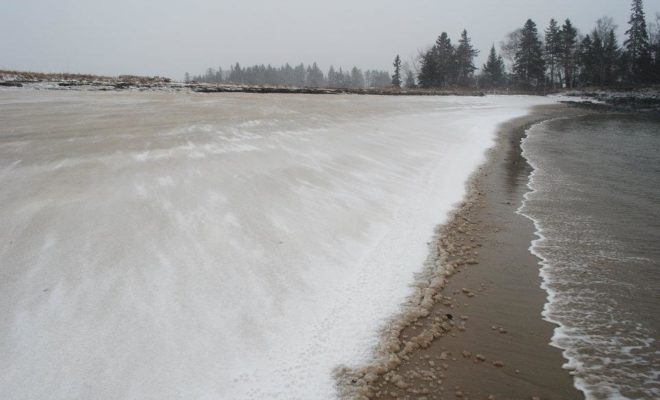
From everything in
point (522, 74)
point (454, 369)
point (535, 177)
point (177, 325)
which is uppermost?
point (522, 74)

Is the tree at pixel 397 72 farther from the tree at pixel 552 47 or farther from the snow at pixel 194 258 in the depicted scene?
the snow at pixel 194 258

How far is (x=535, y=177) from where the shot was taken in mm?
9898

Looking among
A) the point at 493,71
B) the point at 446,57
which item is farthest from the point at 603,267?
the point at 493,71

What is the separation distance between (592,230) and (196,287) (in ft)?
19.9

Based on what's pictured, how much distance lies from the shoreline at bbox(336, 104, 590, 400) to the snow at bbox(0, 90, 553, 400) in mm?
239

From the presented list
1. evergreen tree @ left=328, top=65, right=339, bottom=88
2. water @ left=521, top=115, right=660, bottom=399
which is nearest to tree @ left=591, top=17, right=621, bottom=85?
water @ left=521, top=115, right=660, bottom=399

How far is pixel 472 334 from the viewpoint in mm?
3715

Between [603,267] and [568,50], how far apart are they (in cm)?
7149

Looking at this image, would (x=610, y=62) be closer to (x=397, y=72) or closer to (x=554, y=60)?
(x=554, y=60)

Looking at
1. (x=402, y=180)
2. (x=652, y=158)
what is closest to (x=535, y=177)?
(x=402, y=180)

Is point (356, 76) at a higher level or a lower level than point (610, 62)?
higher

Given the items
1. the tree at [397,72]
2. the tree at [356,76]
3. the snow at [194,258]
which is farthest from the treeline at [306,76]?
the snow at [194,258]

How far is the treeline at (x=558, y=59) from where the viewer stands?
55188 mm

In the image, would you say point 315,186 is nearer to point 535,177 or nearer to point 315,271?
point 315,271
